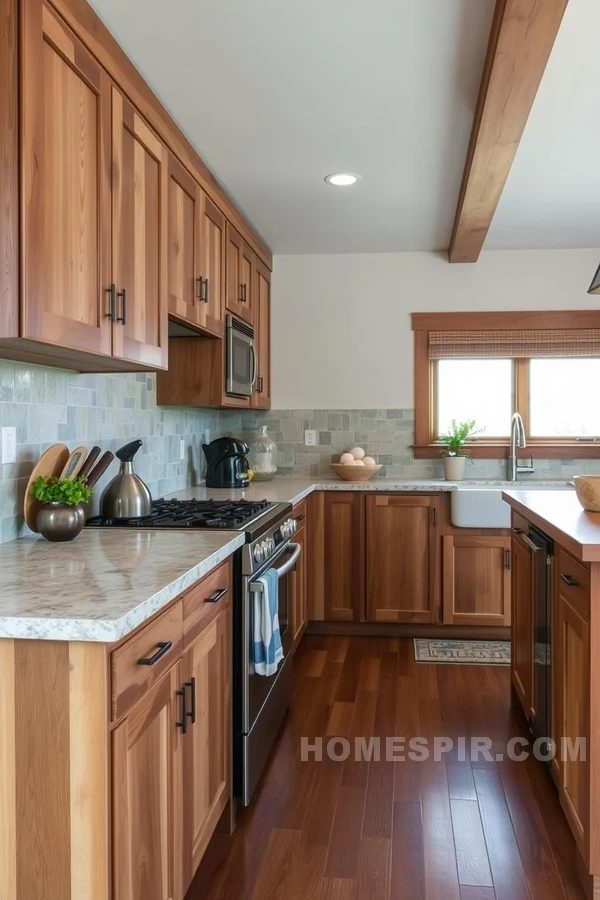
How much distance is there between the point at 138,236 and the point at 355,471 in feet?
8.06

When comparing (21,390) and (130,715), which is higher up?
(21,390)

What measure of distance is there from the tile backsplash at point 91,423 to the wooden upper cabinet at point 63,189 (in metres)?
0.37

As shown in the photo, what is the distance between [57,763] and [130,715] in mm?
150

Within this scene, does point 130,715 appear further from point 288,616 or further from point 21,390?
point 288,616

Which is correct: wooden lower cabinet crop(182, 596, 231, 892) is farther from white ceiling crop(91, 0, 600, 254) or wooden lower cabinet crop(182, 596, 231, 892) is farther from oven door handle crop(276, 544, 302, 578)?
white ceiling crop(91, 0, 600, 254)

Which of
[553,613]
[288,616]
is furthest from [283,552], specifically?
[553,613]

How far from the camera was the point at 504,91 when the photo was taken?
7.42ft

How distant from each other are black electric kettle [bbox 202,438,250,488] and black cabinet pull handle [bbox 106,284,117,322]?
1.82m

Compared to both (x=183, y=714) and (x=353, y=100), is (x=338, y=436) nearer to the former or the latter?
(x=353, y=100)

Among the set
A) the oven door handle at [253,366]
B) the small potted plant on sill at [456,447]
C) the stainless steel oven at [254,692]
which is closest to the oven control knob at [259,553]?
the stainless steel oven at [254,692]

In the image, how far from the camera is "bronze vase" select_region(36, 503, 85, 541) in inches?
77.5

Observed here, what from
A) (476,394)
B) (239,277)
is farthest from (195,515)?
(476,394)

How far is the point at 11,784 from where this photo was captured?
123cm

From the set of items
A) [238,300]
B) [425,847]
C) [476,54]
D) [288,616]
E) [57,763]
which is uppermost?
[476,54]
